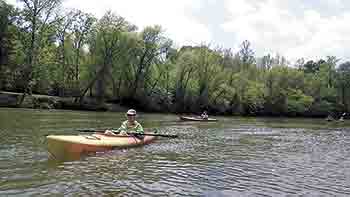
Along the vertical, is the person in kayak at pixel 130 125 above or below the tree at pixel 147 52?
below

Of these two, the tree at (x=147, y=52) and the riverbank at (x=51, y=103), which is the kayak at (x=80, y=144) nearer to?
the riverbank at (x=51, y=103)

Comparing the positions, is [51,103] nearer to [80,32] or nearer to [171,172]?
[80,32]

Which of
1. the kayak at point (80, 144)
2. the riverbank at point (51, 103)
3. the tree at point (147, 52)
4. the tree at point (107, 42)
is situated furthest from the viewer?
the tree at point (147, 52)

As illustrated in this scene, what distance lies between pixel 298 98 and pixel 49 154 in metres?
67.7

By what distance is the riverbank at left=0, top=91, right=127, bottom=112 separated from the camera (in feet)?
142

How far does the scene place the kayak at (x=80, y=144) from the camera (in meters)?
12.2

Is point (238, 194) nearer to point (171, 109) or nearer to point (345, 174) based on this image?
point (345, 174)

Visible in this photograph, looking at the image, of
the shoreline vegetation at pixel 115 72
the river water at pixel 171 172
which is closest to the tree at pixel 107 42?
the shoreline vegetation at pixel 115 72

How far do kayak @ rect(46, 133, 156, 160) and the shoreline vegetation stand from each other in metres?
31.7

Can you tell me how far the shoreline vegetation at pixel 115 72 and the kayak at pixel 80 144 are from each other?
31685 mm

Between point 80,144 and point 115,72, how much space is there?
4358 cm

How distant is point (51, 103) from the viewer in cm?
4634

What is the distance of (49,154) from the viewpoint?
42.8ft

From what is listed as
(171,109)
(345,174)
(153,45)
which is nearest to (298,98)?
A: (171,109)
